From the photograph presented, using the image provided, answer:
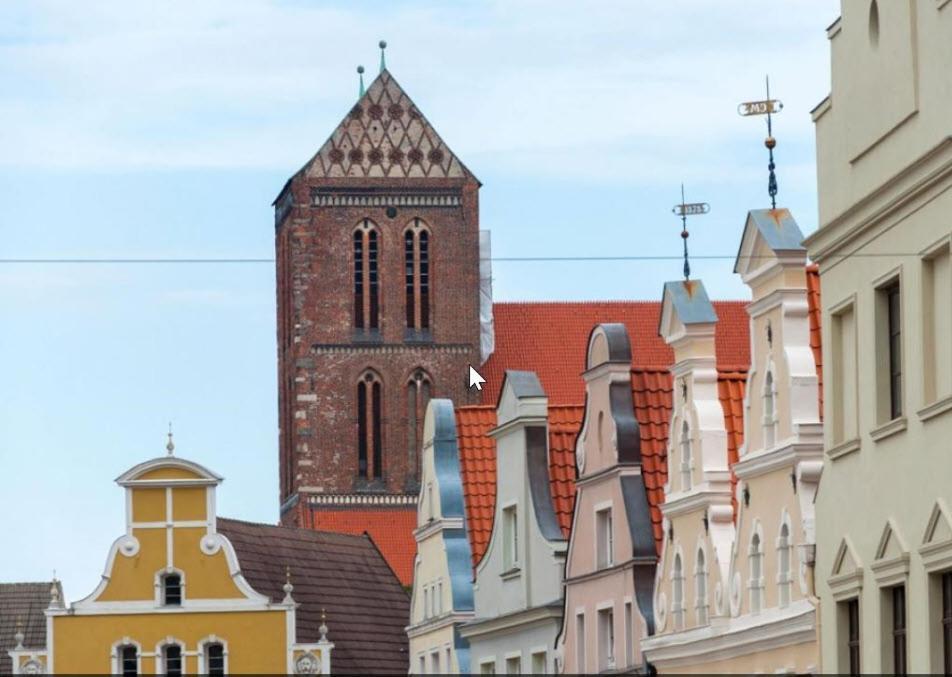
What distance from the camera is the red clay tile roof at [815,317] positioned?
34.3 meters

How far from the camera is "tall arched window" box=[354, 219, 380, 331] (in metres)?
110

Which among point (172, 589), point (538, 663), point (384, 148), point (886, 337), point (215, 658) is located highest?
point (384, 148)

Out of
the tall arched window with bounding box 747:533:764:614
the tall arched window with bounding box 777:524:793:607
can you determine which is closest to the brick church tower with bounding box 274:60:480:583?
the tall arched window with bounding box 747:533:764:614

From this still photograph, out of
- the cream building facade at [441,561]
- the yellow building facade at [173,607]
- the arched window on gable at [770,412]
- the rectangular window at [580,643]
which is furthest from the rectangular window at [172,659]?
the arched window on gable at [770,412]

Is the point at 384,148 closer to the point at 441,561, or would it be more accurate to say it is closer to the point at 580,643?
the point at 441,561

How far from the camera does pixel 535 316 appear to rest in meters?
109

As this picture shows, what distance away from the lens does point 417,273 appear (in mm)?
110062

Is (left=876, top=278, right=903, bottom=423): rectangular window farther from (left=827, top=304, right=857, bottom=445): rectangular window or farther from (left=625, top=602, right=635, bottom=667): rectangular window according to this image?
(left=625, top=602, right=635, bottom=667): rectangular window

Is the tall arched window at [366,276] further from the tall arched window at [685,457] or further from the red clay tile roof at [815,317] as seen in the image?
the red clay tile roof at [815,317]

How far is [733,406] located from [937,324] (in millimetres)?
10509

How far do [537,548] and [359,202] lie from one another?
217 ft

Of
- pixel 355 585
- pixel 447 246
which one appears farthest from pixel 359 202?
pixel 355 585

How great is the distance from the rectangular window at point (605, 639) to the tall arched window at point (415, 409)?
66727mm

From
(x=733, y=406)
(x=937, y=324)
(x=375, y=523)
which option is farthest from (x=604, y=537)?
(x=375, y=523)
